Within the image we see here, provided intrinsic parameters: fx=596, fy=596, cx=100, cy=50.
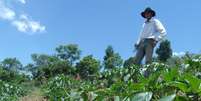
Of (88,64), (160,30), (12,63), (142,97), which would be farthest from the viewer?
(12,63)

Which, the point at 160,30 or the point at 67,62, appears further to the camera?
the point at 67,62

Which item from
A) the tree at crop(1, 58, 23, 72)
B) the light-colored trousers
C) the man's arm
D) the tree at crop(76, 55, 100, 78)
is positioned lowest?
the light-colored trousers

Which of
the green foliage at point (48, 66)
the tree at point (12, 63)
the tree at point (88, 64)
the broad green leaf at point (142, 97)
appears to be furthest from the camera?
the tree at point (12, 63)

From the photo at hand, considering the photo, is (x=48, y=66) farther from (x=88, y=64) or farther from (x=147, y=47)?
(x=147, y=47)

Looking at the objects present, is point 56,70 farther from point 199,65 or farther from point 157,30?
point 199,65

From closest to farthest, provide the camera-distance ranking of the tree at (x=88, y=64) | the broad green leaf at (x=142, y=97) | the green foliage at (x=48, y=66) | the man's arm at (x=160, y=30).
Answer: the broad green leaf at (x=142, y=97) → the man's arm at (x=160, y=30) → the green foliage at (x=48, y=66) → the tree at (x=88, y=64)

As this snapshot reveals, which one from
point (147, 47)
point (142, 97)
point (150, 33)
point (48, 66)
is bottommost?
point (142, 97)

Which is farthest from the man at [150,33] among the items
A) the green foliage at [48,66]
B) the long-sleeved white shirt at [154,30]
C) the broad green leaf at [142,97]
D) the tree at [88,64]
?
the tree at [88,64]

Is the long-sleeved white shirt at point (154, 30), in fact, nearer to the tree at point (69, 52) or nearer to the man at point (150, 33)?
the man at point (150, 33)

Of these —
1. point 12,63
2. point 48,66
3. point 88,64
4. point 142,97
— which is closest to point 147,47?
point 142,97

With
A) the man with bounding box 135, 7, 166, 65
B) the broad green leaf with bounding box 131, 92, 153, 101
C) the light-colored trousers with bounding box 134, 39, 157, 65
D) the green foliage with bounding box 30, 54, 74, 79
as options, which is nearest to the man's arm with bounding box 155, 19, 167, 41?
the man with bounding box 135, 7, 166, 65

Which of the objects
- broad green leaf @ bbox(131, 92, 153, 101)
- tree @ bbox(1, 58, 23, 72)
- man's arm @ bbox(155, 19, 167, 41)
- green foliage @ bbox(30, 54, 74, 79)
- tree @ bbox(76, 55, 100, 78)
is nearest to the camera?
broad green leaf @ bbox(131, 92, 153, 101)

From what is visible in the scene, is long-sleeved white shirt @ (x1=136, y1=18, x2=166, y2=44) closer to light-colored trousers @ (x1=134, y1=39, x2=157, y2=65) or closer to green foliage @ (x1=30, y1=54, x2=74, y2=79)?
light-colored trousers @ (x1=134, y1=39, x2=157, y2=65)

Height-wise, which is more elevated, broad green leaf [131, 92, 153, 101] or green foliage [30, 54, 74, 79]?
green foliage [30, 54, 74, 79]
